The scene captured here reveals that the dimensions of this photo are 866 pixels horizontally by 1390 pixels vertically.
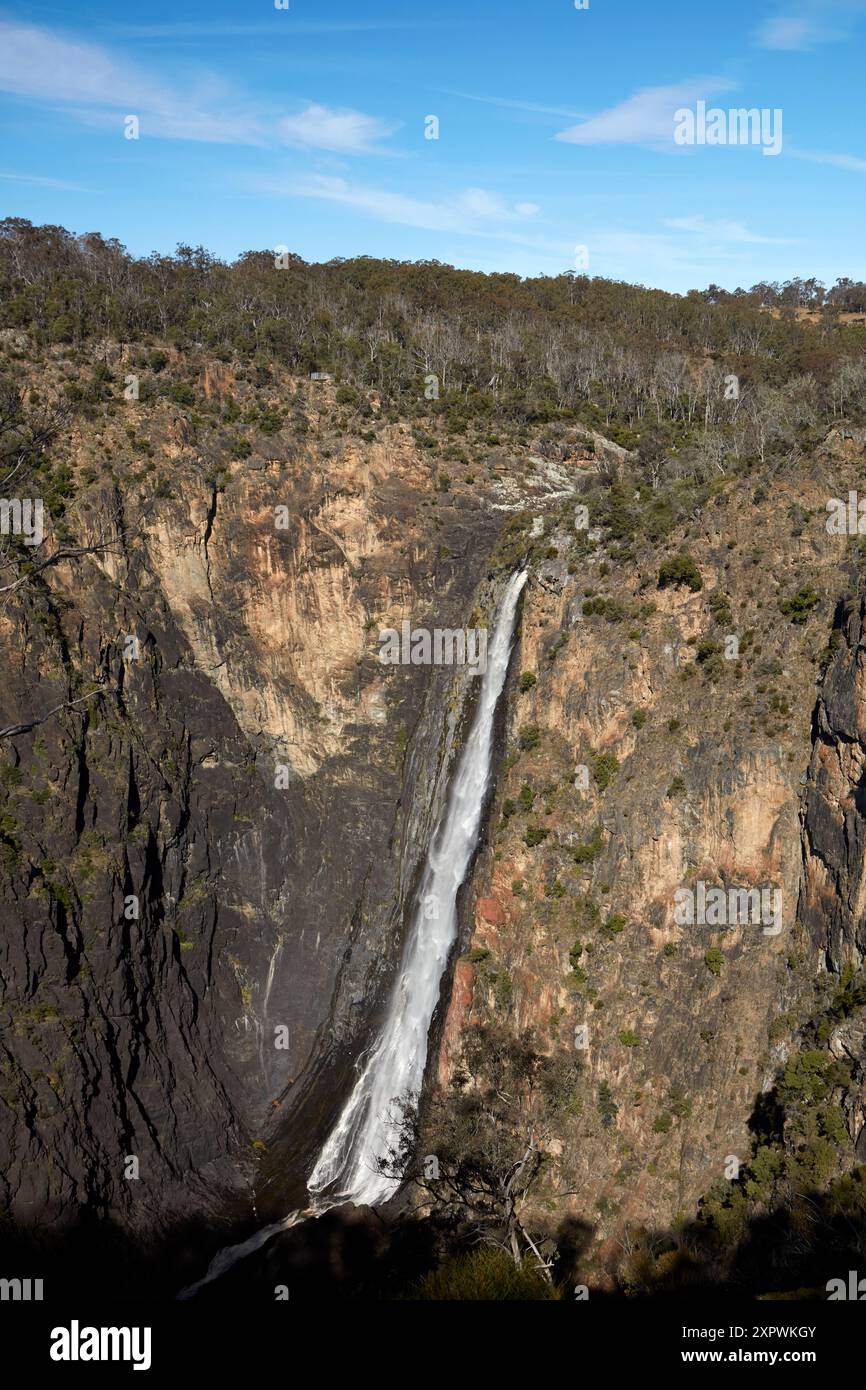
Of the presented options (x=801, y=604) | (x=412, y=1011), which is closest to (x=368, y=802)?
(x=412, y=1011)

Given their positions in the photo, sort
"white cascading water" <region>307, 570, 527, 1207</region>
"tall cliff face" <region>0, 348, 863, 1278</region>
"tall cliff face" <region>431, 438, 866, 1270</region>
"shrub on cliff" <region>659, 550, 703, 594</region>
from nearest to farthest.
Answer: "tall cliff face" <region>431, 438, 866, 1270</region>, "tall cliff face" <region>0, 348, 863, 1278</region>, "white cascading water" <region>307, 570, 527, 1207</region>, "shrub on cliff" <region>659, 550, 703, 594</region>

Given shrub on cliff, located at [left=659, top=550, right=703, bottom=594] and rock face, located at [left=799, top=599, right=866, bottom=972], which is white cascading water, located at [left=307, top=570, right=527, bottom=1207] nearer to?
shrub on cliff, located at [left=659, top=550, right=703, bottom=594]

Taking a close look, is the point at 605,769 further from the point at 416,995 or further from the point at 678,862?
the point at 416,995

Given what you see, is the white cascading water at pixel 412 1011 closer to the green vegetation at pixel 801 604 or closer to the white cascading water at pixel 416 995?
the white cascading water at pixel 416 995

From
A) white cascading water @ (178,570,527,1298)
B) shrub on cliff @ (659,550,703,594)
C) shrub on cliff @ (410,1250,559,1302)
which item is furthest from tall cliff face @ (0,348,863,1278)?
shrub on cliff @ (410,1250,559,1302)
